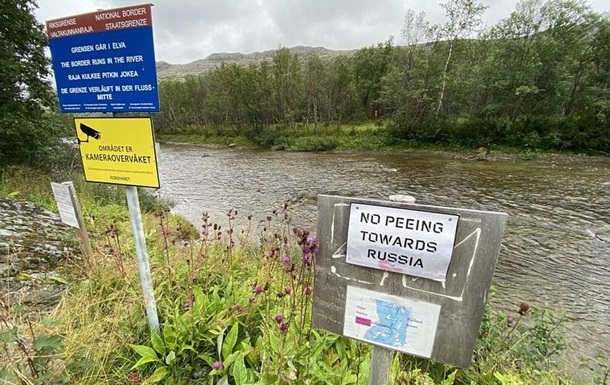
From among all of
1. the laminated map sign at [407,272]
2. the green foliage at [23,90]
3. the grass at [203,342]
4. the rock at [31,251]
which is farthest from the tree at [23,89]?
the laminated map sign at [407,272]

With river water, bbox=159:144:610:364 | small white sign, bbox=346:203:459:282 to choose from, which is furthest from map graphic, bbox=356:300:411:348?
river water, bbox=159:144:610:364

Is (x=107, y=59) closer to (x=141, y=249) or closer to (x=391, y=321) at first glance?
(x=141, y=249)

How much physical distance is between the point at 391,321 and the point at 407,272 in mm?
238

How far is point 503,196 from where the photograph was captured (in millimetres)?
10742

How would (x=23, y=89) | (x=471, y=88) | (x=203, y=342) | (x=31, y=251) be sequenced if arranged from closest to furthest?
1. (x=203, y=342)
2. (x=31, y=251)
3. (x=23, y=89)
4. (x=471, y=88)

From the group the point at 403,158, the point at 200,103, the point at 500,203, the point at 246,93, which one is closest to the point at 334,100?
the point at 246,93

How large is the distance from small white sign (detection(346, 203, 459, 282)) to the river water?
222 cm

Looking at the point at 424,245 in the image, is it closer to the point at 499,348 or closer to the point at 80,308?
the point at 499,348

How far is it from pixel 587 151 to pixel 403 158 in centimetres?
1117

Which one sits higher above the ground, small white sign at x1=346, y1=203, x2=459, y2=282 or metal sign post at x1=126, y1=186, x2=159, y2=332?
small white sign at x1=346, y1=203, x2=459, y2=282

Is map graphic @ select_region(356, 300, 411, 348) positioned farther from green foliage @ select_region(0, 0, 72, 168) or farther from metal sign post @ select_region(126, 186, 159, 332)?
green foliage @ select_region(0, 0, 72, 168)

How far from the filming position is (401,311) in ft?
3.87

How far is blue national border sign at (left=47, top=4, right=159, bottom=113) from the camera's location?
1735mm

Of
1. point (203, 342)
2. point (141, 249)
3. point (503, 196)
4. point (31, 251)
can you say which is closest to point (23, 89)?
point (31, 251)
